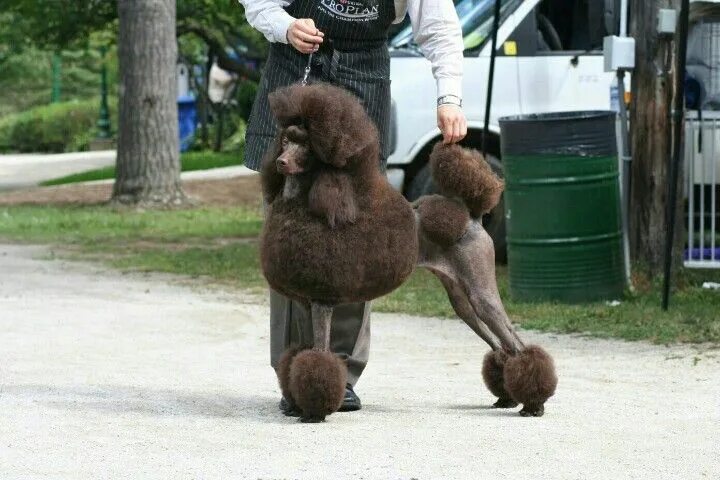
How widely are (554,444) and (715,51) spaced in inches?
279

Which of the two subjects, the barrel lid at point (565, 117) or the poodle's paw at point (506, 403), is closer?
the poodle's paw at point (506, 403)

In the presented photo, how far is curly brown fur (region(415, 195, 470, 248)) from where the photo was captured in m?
5.41

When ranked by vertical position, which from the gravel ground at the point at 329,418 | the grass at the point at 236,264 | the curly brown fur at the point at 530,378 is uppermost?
the curly brown fur at the point at 530,378

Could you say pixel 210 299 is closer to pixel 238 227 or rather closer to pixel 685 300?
pixel 685 300

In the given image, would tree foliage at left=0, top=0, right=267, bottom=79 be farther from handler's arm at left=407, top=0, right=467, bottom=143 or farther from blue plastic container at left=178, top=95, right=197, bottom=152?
handler's arm at left=407, top=0, right=467, bottom=143

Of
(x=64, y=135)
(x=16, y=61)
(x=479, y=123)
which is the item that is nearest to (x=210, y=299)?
(x=479, y=123)

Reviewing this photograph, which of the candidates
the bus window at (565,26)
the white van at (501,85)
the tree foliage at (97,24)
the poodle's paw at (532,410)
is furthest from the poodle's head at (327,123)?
the tree foliage at (97,24)

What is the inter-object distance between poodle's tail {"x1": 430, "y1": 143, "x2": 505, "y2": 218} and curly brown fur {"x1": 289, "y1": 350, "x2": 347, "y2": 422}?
0.76 metres

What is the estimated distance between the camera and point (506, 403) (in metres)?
5.79

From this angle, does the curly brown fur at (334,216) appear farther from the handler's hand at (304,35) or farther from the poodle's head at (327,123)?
the handler's hand at (304,35)

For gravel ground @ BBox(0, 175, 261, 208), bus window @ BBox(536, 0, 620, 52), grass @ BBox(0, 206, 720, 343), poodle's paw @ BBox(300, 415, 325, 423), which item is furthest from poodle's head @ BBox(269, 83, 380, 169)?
gravel ground @ BBox(0, 175, 261, 208)

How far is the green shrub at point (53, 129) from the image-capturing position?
36906mm

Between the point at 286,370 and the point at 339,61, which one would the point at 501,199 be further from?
the point at 286,370

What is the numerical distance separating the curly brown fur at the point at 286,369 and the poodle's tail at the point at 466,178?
0.80 meters
